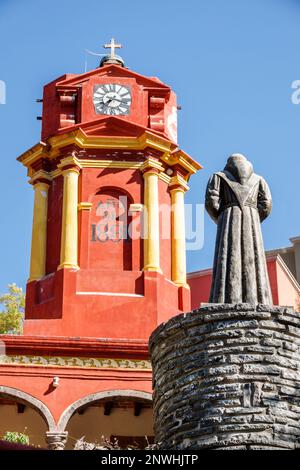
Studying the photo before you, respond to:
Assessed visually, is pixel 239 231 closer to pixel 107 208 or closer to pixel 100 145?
pixel 107 208

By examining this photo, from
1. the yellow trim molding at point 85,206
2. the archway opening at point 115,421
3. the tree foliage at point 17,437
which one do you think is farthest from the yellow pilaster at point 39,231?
the tree foliage at point 17,437

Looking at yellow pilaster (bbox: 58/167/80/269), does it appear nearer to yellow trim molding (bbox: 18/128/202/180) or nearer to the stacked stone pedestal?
yellow trim molding (bbox: 18/128/202/180)

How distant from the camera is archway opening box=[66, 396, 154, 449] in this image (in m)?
21.5

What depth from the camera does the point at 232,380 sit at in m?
11.4

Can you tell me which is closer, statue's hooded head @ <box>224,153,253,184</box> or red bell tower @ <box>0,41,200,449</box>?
statue's hooded head @ <box>224,153,253,184</box>

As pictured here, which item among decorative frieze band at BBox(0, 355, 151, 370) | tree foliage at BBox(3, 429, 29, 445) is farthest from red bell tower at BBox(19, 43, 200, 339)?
tree foliage at BBox(3, 429, 29, 445)

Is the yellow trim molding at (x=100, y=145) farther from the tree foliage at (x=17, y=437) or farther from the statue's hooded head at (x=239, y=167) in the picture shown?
the statue's hooded head at (x=239, y=167)

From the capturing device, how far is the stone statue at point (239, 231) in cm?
1226

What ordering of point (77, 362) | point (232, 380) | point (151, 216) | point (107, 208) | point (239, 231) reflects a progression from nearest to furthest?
point (232, 380)
point (239, 231)
point (77, 362)
point (151, 216)
point (107, 208)

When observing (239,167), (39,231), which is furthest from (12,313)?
(239,167)

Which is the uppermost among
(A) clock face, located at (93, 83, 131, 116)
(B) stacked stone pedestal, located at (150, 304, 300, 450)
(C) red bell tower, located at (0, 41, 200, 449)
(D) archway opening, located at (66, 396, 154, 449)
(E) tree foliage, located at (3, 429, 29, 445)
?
(A) clock face, located at (93, 83, 131, 116)

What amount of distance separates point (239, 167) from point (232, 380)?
9.46 feet

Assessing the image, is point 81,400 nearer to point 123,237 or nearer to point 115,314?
point 115,314

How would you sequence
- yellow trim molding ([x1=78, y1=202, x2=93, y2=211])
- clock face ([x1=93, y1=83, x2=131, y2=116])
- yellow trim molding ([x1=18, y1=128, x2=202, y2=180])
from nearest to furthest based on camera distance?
yellow trim molding ([x1=78, y1=202, x2=93, y2=211]) < yellow trim molding ([x1=18, y1=128, x2=202, y2=180]) < clock face ([x1=93, y1=83, x2=131, y2=116])
